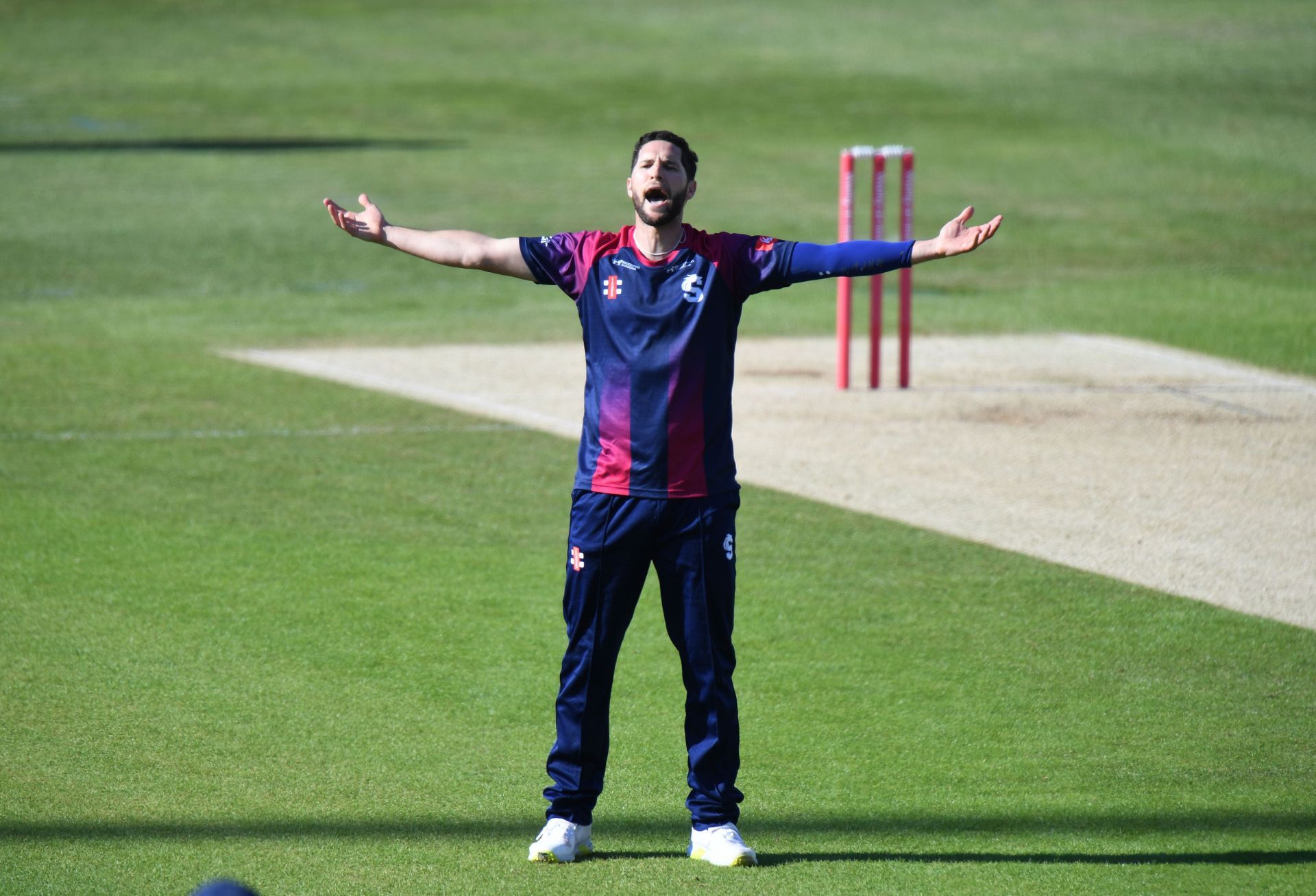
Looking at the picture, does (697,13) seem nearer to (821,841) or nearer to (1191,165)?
(1191,165)

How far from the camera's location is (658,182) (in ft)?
16.6

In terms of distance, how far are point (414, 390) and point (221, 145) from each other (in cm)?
1771

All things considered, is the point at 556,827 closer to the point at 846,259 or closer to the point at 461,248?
the point at 461,248

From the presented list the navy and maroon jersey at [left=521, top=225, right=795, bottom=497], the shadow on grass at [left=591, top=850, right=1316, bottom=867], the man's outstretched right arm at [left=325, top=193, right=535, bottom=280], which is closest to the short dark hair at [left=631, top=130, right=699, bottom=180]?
the navy and maroon jersey at [left=521, top=225, right=795, bottom=497]

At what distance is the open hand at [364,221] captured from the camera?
545cm

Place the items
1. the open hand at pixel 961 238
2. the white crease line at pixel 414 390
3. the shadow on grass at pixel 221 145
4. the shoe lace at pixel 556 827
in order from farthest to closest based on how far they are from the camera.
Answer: the shadow on grass at pixel 221 145 < the white crease line at pixel 414 390 < the shoe lace at pixel 556 827 < the open hand at pixel 961 238

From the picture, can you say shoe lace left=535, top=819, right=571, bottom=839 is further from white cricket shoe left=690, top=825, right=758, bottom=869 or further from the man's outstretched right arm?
the man's outstretched right arm

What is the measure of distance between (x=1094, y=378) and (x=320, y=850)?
9.30 meters

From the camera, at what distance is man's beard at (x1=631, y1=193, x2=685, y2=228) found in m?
5.09

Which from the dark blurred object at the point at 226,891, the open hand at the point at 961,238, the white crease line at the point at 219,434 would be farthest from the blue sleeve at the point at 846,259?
the white crease line at the point at 219,434

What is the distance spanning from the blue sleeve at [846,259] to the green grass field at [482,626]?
177cm

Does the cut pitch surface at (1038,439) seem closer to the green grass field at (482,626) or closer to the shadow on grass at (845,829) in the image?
the green grass field at (482,626)

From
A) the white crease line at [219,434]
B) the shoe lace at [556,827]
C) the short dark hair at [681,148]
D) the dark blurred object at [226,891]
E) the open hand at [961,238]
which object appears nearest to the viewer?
the dark blurred object at [226,891]

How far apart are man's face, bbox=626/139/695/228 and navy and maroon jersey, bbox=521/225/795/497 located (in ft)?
0.51
